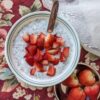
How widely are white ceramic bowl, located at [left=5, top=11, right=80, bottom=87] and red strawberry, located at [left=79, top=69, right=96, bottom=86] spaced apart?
0.03 metres

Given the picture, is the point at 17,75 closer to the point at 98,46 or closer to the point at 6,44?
the point at 6,44

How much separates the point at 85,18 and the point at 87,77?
0.43 ft

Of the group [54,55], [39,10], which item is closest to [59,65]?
[54,55]

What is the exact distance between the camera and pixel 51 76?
0.86 m

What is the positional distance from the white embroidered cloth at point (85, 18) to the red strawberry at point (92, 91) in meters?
0.08

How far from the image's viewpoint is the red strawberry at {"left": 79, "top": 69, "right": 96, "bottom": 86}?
2.85 feet

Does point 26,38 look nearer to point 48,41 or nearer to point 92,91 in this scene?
point 48,41

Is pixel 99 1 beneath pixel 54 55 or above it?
above

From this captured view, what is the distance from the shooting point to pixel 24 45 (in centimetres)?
86

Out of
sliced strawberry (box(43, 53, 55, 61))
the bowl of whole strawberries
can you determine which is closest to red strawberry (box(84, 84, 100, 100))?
the bowl of whole strawberries

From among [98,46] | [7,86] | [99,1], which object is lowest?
[7,86]

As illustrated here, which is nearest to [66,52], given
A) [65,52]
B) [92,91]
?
[65,52]

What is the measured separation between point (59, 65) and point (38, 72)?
5cm

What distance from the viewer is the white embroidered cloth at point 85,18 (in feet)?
2.86
